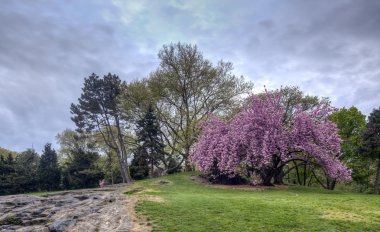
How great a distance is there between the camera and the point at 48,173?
43.2 meters

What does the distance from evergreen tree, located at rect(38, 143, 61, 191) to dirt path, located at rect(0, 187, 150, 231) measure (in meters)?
23.4

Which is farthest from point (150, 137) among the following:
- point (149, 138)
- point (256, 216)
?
point (256, 216)

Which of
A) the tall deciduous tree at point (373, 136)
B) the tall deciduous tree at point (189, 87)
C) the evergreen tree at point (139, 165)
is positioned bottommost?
the evergreen tree at point (139, 165)

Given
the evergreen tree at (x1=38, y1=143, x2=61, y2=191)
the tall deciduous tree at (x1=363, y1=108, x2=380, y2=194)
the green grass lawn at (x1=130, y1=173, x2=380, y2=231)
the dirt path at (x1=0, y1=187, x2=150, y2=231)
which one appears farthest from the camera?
the evergreen tree at (x1=38, y1=143, x2=61, y2=191)

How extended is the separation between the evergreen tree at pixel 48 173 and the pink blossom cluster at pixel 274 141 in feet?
85.3

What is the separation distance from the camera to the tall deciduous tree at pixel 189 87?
129 feet

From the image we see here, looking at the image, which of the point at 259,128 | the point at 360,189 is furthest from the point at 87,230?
the point at 360,189

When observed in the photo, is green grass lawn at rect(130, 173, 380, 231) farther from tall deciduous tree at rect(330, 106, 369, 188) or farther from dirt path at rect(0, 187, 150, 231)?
tall deciduous tree at rect(330, 106, 369, 188)

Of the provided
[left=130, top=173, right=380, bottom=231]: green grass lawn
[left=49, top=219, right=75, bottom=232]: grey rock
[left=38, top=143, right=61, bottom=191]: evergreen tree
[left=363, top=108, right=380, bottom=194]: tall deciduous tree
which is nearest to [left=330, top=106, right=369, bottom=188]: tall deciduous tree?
[left=363, top=108, right=380, bottom=194]: tall deciduous tree

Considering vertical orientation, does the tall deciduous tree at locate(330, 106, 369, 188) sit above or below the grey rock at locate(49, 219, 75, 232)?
above

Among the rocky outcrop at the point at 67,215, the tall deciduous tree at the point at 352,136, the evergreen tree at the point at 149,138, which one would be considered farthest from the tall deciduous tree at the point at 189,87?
the rocky outcrop at the point at 67,215

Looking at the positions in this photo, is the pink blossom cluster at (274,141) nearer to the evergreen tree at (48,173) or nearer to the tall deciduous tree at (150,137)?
the tall deciduous tree at (150,137)

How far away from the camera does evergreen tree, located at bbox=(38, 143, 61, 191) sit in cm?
4331

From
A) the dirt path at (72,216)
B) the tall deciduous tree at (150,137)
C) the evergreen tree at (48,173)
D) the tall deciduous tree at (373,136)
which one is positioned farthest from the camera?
the evergreen tree at (48,173)
